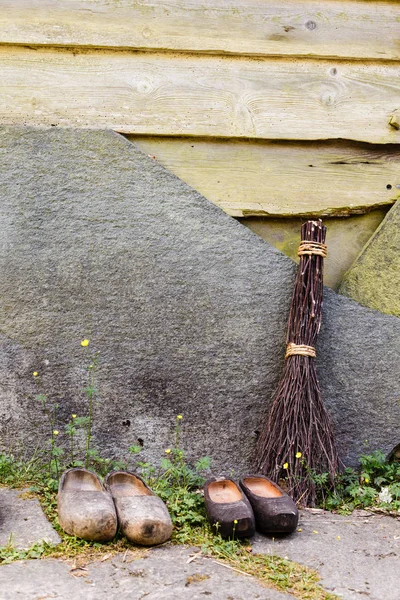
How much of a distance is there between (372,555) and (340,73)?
92.4 inches

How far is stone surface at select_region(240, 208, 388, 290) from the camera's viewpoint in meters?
3.45

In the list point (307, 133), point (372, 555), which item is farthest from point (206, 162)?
point (372, 555)

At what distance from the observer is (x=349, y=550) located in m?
2.43

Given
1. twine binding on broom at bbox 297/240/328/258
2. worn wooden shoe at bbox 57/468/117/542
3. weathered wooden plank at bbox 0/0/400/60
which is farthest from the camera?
weathered wooden plank at bbox 0/0/400/60

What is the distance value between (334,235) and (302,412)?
1017 millimetres

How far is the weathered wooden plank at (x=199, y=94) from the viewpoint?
328cm

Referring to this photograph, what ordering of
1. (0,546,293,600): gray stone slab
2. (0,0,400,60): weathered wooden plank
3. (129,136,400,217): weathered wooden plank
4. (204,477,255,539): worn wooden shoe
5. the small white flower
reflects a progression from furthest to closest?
(129,136,400,217): weathered wooden plank → (0,0,400,60): weathered wooden plank → the small white flower → (204,477,255,539): worn wooden shoe → (0,546,293,600): gray stone slab

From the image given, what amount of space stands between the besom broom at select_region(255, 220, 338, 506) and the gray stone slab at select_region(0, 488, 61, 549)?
Answer: 1.01 meters

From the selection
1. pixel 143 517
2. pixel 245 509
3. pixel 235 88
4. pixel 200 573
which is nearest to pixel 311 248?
pixel 235 88

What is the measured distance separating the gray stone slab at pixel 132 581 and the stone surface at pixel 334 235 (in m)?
1.73

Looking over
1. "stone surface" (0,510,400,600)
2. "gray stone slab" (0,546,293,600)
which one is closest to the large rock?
"stone surface" (0,510,400,600)

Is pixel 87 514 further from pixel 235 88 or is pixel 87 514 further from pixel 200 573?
pixel 235 88

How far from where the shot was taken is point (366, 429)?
10.4ft

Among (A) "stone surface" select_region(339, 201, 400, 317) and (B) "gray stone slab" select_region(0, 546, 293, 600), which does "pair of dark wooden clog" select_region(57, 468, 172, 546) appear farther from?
(A) "stone surface" select_region(339, 201, 400, 317)
